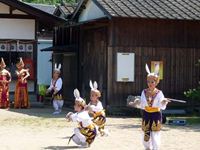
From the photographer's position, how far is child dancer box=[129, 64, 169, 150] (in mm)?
10578

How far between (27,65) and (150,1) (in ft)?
18.6

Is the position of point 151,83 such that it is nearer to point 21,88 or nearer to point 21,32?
point 21,88

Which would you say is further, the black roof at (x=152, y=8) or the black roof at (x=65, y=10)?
the black roof at (x=65, y=10)

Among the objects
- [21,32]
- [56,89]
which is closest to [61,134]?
[56,89]

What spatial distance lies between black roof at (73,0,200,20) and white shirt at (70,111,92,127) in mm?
8157

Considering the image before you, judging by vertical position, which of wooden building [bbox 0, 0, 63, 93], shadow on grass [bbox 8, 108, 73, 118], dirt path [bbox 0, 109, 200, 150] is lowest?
dirt path [bbox 0, 109, 200, 150]

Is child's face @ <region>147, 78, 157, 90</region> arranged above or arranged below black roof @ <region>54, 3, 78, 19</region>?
below

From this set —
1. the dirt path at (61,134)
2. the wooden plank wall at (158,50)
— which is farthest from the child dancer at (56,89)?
the wooden plank wall at (158,50)

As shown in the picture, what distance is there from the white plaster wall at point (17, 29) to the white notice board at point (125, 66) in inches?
170

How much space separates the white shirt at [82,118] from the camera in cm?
1149

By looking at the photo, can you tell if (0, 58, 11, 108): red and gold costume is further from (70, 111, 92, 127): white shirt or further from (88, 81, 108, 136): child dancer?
(70, 111, 92, 127): white shirt

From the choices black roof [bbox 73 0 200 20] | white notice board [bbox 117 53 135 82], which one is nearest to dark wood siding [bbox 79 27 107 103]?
white notice board [bbox 117 53 135 82]

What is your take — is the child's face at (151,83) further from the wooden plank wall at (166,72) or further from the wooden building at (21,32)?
the wooden building at (21,32)

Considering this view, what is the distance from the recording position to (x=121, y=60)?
66.0 ft
